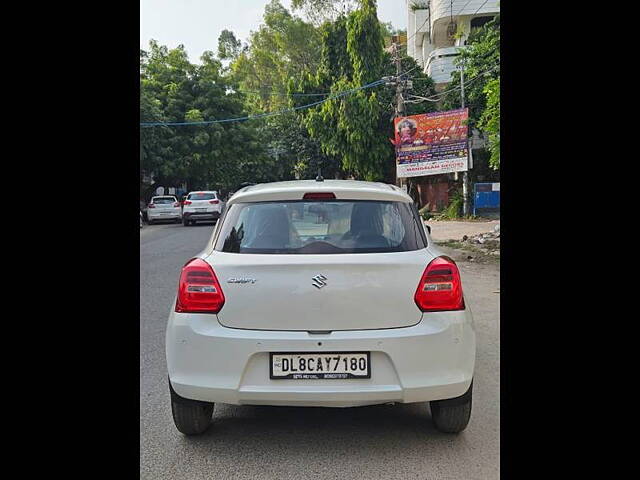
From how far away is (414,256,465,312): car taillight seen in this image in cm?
317

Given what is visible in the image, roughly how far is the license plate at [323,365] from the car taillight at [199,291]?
440mm

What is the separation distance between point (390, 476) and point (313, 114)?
26.7 metres

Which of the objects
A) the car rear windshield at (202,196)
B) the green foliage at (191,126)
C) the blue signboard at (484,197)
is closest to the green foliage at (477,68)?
the blue signboard at (484,197)

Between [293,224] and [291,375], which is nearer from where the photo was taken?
[291,375]

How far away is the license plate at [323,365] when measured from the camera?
3.09 meters

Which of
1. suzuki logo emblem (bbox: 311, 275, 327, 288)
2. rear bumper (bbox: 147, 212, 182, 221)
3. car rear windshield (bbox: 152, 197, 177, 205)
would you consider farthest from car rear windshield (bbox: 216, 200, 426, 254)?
car rear windshield (bbox: 152, 197, 177, 205)

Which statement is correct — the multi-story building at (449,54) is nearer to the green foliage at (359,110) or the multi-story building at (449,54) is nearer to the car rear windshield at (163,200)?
the green foliage at (359,110)

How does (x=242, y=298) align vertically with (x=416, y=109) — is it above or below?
below
